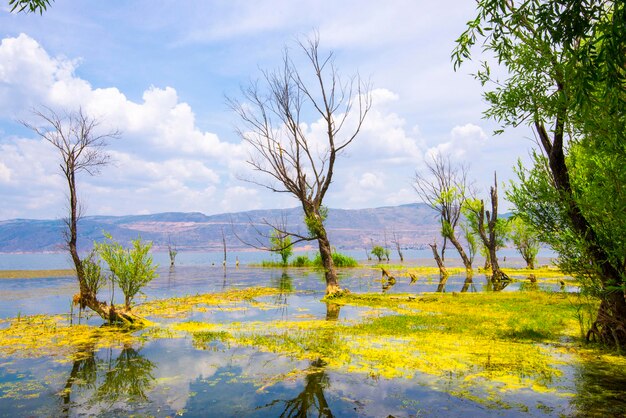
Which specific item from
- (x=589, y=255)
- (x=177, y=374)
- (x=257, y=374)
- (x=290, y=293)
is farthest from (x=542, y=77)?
(x=290, y=293)

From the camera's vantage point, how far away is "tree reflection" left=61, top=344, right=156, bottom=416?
27.5 feet

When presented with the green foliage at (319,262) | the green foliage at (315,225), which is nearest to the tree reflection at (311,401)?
the green foliage at (315,225)

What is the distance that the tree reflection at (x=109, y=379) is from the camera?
838 centimetres

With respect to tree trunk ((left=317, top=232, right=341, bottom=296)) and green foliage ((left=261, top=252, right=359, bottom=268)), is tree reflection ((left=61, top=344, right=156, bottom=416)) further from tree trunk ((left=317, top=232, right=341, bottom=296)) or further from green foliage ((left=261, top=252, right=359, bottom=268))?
green foliage ((left=261, top=252, right=359, bottom=268))

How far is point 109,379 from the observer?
959cm

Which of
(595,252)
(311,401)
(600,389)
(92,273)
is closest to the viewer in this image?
(311,401)

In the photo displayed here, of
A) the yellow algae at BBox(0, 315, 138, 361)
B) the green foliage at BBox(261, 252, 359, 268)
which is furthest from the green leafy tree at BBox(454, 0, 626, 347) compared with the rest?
the green foliage at BBox(261, 252, 359, 268)

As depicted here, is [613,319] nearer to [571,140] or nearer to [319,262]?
[571,140]

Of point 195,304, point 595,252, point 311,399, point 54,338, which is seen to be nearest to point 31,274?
point 195,304

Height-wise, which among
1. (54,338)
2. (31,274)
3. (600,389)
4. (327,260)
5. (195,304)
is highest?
(327,260)

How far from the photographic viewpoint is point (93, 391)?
877 centimetres

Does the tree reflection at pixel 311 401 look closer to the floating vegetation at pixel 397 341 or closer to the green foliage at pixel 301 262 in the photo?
the floating vegetation at pixel 397 341

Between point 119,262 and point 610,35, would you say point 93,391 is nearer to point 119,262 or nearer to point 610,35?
point 119,262

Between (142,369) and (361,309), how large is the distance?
1290 centimetres
